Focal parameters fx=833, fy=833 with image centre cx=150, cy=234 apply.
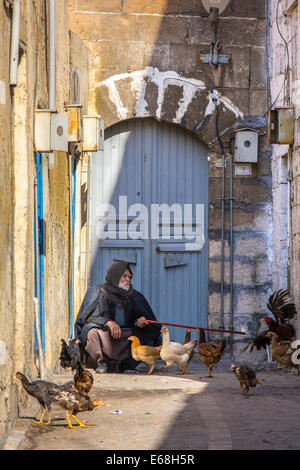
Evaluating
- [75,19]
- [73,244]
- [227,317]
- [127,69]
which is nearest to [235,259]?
[227,317]

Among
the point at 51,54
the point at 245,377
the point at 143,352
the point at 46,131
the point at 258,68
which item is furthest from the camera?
the point at 258,68

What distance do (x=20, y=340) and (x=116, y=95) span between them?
5611mm

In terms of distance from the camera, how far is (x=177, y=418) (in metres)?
6.91

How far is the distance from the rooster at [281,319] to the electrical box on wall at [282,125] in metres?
1.93

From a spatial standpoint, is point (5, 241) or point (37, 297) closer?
point (5, 241)

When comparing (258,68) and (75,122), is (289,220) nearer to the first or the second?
(258,68)

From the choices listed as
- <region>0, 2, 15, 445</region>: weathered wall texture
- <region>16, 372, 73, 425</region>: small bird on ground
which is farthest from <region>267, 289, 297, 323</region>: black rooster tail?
<region>0, 2, 15, 445</region>: weathered wall texture

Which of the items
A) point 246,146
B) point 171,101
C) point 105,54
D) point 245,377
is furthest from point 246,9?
point 245,377

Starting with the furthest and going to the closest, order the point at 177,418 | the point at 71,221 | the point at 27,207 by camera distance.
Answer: the point at 71,221
the point at 27,207
the point at 177,418

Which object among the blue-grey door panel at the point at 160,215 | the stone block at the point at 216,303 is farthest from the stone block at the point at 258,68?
the stone block at the point at 216,303

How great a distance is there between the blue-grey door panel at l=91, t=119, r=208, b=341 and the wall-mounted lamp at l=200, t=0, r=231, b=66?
3.57 feet

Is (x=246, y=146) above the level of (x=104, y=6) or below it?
below

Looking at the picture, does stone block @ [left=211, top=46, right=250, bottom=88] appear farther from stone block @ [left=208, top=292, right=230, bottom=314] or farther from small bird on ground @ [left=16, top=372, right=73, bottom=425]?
small bird on ground @ [left=16, top=372, right=73, bottom=425]

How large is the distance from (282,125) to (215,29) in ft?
7.63
